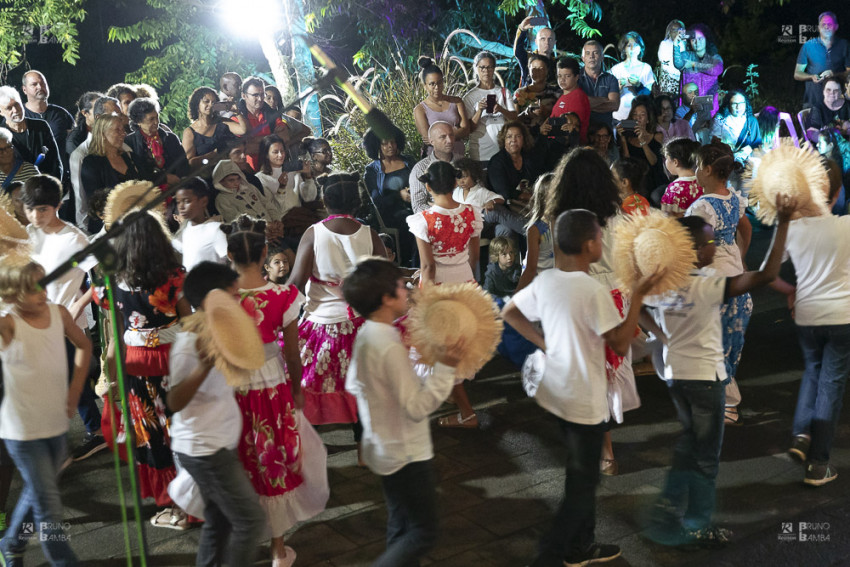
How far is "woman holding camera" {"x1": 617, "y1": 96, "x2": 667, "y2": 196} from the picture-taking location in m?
9.66

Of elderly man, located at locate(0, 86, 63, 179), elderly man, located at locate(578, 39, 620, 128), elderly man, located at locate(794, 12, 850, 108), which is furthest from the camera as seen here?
elderly man, located at locate(794, 12, 850, 108)

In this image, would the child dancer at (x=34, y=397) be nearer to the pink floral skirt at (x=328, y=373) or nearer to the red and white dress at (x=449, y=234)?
the pink floral skirt at (x=328, y=373)

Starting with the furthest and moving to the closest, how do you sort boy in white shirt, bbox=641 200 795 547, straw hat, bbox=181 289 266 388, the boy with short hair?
1. boy in white shirt, bbox=641 200 795 547
2. the boy with short hair
3. straw hat, bbox=181 289 266 388

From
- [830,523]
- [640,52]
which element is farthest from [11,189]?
[640,52]

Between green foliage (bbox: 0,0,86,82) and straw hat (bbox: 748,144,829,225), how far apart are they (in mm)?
11543

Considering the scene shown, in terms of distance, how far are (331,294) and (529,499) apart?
67.1 inches

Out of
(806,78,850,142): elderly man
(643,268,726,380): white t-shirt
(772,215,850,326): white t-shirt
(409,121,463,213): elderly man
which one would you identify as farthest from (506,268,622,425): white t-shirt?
(806,78,850,142): elderly man

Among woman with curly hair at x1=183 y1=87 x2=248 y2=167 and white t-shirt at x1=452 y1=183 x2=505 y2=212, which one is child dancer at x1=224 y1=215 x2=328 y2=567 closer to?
white t-shirt at x1=452 y1=183 x2=505 y2=212

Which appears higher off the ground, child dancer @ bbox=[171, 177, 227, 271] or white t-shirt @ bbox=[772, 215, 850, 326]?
child dancer @ bbox=[171, 177, 227, 271]

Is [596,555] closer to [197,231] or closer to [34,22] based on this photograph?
[197,231]

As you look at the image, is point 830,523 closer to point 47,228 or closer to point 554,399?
point 554,399

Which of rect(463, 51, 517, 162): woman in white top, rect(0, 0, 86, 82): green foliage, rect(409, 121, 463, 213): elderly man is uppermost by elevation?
rect(0, 0, 86, 82): green foliage

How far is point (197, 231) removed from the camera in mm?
5523

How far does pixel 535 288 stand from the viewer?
13.8 feet
